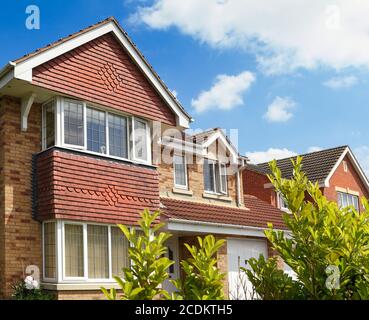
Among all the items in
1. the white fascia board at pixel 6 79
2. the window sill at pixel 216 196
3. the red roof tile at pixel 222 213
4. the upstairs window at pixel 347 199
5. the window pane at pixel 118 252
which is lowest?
the window pane at pixel 118 252

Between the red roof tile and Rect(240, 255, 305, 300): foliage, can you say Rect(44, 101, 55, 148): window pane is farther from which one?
Rect(240, 255, 305, 300): foliage

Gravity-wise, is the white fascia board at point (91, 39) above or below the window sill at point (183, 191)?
above

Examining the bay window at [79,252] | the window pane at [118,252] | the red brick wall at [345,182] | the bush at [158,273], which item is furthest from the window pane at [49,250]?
the red brick wall at [345,182]

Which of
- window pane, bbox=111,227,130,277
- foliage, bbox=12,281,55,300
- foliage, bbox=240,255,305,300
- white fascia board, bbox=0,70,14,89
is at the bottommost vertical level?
foliage, bbox=12,281,55,300

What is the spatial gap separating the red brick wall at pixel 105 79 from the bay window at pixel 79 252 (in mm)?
3554

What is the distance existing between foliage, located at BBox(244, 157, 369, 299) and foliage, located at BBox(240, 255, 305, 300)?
0.17 meters

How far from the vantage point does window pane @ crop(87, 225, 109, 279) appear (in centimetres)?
1456

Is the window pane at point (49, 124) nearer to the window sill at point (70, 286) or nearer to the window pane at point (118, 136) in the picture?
the window pane at point (118, 136)

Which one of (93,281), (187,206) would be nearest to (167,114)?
(187,206)

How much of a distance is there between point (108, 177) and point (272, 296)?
33.4 ft

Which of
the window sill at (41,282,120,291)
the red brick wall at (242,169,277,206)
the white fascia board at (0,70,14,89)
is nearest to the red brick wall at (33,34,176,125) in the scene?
the white fascia board at (0,70,14,89)

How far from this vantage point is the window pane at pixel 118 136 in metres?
15.9

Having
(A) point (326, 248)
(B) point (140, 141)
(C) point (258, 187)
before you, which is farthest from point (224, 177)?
(A) point (326, 248)

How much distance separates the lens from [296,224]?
532 cm
